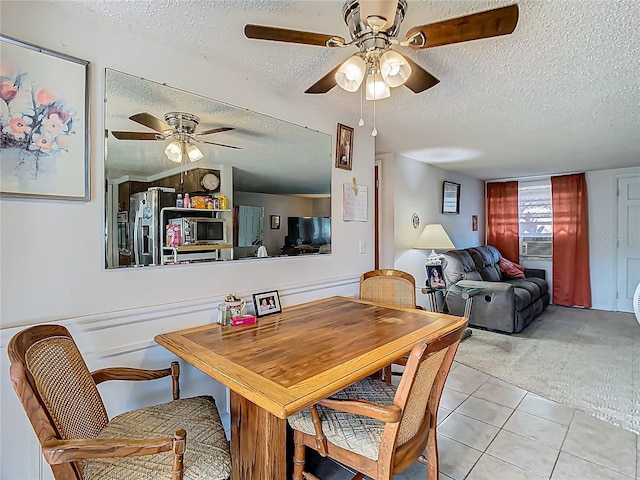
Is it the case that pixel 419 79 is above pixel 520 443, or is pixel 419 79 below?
above

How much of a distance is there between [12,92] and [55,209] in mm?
461

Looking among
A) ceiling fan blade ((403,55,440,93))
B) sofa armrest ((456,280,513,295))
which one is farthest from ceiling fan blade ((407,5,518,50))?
sofa armrest ((456,280,513,295))

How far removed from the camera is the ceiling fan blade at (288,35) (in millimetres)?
1320

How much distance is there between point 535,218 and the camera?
228 inches

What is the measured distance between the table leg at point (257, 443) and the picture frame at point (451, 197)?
4.48 metres

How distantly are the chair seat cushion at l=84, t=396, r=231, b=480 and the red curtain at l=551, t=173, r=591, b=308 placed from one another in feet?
19.6

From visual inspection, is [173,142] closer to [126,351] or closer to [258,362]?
[126,351]

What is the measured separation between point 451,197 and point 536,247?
1.95m

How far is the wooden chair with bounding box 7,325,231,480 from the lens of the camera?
0.95 meters

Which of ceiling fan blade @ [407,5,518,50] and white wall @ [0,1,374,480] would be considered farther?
white wall @ [0,1,374,480]

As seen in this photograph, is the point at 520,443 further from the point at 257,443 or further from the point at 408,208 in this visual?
the point at 408,208

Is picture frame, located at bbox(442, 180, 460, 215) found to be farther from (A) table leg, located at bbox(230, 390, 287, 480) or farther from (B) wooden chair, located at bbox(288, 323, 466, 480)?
(A) table leg, located at bbox(230, 390, 287, 480)


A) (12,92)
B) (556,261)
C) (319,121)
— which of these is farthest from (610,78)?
(556,261)

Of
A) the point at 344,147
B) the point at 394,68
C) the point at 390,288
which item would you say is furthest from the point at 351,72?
the point at 390,288
